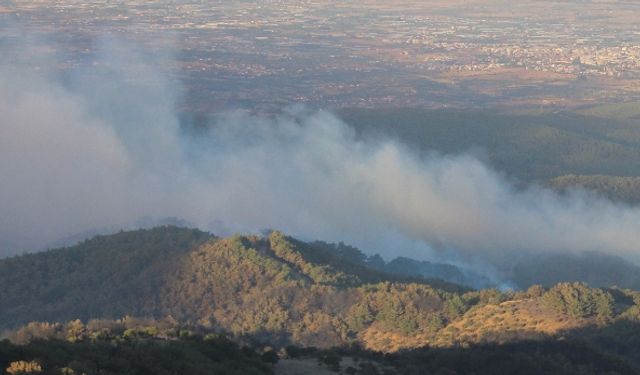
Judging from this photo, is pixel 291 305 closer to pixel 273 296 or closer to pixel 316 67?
pixel 273 296

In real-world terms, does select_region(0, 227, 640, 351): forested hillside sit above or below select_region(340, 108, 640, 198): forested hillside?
above

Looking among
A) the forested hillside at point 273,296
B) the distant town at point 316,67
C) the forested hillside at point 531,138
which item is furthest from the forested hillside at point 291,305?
the distant town at point 316,67

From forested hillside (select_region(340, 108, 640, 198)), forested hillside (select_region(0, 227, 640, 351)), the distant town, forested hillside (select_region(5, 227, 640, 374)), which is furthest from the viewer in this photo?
the distant town

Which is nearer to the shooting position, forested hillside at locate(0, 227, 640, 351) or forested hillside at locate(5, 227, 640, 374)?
forested hillside at locate(5, 227, 640, 374)

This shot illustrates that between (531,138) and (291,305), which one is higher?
(291,305)

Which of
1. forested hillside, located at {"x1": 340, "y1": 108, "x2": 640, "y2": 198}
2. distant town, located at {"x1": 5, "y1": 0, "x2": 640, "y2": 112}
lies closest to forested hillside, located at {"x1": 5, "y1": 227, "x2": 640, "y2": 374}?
forested hillside, located at {"x1": 340, "y1": 108, "x2": 640, "y2": 198}

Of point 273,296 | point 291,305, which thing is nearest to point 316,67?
point 273,296

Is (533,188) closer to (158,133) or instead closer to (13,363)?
(158,133)

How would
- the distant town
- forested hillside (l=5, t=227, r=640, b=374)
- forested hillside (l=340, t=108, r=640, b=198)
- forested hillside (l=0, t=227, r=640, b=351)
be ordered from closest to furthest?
forested hillside (l=5, t=227, r=640, b=374), forested hillside (l=0, t=227, r=640, b=351), forested hillside (l=340, t=108, r=640, b=198), the distant town

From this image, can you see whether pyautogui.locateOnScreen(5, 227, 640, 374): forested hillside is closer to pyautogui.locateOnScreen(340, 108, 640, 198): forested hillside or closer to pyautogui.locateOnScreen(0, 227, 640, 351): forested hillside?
pyautogui.locateOnScreen(0, 227, 640, 351): forested hillside

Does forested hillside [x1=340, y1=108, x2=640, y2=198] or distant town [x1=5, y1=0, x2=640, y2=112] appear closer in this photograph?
forested hillside [x1=340, y1=108, x2=640, y2=198]

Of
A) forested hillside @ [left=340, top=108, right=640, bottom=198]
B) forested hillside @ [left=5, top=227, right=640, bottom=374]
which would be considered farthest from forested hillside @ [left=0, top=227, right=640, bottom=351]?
forested hillside @ [left=340, top=108, right=640, bottom=198]

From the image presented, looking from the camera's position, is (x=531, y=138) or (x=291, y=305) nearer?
(x=291, y=305)

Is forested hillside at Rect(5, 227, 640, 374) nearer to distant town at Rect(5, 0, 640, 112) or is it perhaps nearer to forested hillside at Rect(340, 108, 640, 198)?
forested hillside at Rect(340, 108, 640, 198)
